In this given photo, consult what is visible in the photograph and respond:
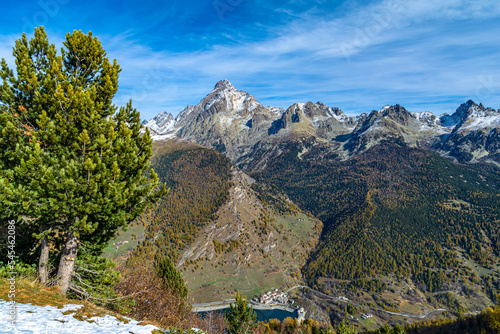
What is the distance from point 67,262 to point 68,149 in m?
7.34

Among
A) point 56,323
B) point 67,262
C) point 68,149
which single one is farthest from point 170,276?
point 68,149

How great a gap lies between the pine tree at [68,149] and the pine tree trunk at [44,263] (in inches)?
2.4

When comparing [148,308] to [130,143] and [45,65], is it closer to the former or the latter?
[130,143]

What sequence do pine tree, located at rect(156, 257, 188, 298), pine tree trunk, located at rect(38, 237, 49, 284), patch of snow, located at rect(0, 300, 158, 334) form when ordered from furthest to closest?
1. pine tree, located at rect(156, 257, 188, 298)
2. pine tree trunk, located at rect(38, 237, 49, 284)
3. patch of snow, located at rect(0, 300, 158, 334)

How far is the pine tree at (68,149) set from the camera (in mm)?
12445

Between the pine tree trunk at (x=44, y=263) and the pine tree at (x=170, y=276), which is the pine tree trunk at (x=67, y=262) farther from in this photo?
the pine tree at (x=170, y=276)

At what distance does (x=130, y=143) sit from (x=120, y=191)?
2.97 m

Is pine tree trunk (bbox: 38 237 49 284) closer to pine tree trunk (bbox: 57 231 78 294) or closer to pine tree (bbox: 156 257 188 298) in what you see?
pine tree trunk (bbox: 57 231 78 294)

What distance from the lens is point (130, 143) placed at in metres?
14.6

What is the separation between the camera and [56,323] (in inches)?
426

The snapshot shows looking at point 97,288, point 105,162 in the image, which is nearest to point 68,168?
point 105,162

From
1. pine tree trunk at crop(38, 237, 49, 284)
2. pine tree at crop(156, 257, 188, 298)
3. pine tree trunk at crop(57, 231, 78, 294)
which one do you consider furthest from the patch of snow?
pine tree at crop(156, 257, 188, 298)

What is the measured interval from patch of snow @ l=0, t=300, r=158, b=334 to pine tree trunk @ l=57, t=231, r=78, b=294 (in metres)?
2.78

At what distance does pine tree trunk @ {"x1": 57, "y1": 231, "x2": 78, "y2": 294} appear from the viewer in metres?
15.0
